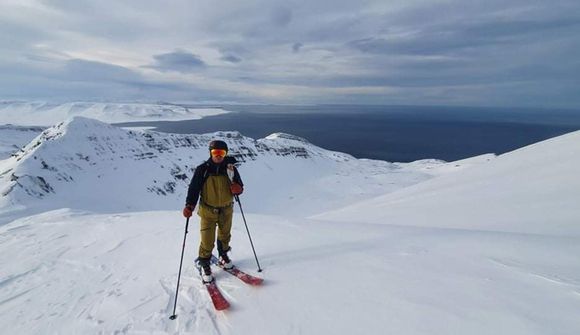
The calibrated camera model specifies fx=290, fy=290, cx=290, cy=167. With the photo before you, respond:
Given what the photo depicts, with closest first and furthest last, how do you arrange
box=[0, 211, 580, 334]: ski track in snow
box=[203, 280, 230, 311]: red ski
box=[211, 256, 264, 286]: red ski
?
box=[0, 211, 580, 334]: ski track in snow → box=[203, 280, 230, 311]: red ski → box=[211, 256, 264, 286]: red ski

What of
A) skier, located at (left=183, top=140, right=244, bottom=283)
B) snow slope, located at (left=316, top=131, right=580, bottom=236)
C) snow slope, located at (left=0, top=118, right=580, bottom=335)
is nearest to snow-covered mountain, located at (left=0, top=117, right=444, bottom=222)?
snow slope, located at (left=0, top=118, right=580, bottom=335)

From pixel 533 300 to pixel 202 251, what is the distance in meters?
5.60

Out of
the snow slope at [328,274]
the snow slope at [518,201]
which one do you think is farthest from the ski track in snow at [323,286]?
the snow slope at [518,201]

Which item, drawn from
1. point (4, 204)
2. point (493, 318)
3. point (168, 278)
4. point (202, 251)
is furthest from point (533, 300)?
point (4, 204)

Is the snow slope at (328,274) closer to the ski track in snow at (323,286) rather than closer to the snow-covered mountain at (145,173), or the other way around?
the ski track in snow at (323,286)

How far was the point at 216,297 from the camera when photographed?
5.11 meters

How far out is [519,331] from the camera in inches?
134

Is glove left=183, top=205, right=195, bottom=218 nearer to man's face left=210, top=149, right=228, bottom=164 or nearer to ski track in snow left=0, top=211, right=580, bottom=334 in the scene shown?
man's face left=210, top=149, right=228, bottom=164

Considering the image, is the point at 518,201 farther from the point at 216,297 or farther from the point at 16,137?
the point at 16,137

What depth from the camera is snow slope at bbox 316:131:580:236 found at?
26.6ft

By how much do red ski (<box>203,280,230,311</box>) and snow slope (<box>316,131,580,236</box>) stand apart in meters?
7.08

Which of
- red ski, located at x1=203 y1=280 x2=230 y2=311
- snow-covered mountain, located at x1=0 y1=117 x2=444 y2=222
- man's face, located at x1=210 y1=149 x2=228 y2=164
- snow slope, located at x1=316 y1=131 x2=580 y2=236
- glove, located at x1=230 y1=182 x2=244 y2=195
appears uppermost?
man's face, located at x1=210 y1=149 x2=228 y2=164

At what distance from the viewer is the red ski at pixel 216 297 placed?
485cm

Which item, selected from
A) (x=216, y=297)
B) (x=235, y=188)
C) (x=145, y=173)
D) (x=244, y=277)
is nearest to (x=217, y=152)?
(x=235, y=188)
